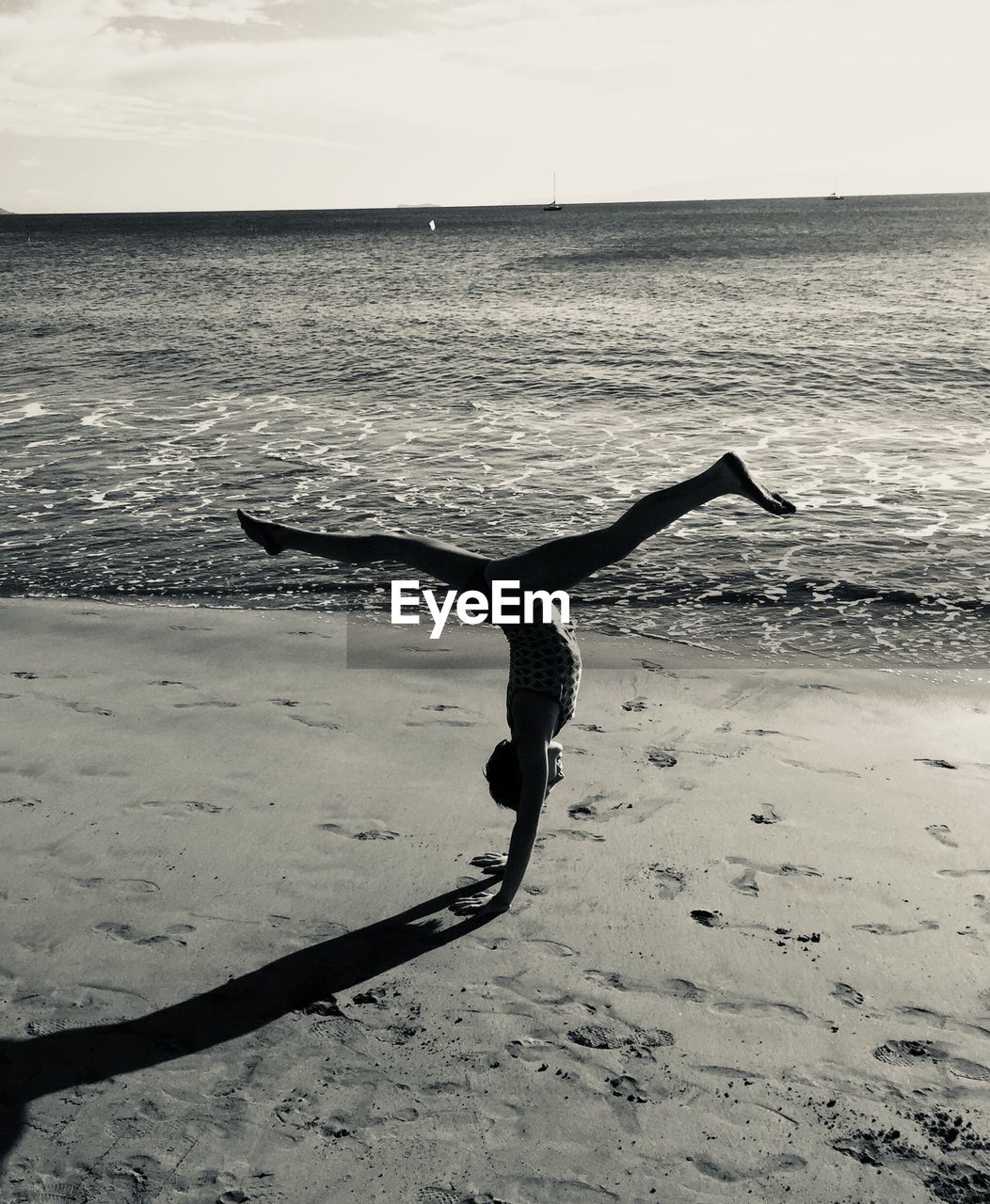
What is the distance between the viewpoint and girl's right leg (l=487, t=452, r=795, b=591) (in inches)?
164

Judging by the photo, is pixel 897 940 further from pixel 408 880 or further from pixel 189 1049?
pixel 189 1049

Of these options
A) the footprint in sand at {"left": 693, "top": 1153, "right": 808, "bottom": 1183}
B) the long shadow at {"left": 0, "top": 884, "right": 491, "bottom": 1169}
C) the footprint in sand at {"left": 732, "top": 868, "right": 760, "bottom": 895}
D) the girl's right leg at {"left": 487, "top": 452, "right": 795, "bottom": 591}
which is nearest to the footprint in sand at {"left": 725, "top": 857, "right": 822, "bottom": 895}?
the footprint in sand at {"left": 732, "top": 868, "right": 760, "bottom": 895}

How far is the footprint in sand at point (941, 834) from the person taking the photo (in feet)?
18.4

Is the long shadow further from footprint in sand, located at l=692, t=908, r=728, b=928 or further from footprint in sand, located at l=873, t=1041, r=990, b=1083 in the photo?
footprint in sand, located at l=873, t=1041, r=990, b=1083

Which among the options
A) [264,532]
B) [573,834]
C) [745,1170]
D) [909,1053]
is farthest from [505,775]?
[909,1053]

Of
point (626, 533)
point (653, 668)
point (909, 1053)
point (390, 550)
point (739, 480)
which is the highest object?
point (739, 480)

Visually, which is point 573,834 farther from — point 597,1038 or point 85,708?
point 85,708

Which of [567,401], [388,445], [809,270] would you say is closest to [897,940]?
[388,445]

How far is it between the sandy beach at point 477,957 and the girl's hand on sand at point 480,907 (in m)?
0.09

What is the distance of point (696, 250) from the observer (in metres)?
78.5

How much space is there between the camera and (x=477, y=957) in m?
4.64

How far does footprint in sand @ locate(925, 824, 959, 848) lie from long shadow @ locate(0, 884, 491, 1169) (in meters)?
2.79

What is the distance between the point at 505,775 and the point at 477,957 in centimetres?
88

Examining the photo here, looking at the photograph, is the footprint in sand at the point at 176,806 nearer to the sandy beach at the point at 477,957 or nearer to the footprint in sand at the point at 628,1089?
the sandy beach at the point at 477,957
